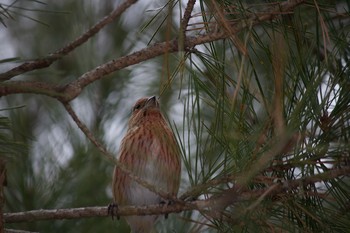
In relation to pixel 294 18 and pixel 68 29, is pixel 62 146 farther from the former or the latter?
pixel 294 18

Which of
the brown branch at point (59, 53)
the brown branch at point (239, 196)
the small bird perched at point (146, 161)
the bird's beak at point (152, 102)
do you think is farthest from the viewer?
the bird's beak at point (152, 102)

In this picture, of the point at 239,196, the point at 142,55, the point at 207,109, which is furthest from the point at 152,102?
the point at 239,196

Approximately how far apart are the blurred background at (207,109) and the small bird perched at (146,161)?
0.14 meters

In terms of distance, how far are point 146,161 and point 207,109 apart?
819 millimetres

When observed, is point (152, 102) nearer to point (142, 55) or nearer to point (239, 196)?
point (142, 55)

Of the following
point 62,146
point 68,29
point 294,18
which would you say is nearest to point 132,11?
point 68,29

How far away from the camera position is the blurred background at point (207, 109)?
260cm

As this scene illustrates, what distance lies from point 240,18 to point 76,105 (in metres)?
2.68

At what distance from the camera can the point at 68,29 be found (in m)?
5.50

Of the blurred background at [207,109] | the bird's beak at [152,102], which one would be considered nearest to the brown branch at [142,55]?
the blurred background at [207,109]

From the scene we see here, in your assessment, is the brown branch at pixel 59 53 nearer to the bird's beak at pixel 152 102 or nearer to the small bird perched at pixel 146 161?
the small bird perched at pixel 146 161

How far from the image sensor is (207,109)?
489 centimetres

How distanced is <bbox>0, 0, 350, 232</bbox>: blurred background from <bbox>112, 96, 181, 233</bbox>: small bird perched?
0.47 ft

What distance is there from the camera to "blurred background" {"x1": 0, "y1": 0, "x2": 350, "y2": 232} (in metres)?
2.60
